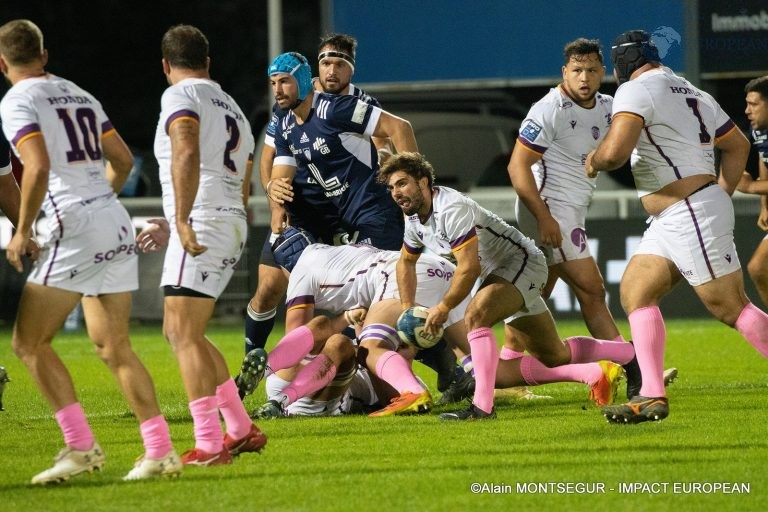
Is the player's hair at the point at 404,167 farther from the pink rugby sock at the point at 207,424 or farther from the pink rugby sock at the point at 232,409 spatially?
the pink rugby sock at the point at 207,424

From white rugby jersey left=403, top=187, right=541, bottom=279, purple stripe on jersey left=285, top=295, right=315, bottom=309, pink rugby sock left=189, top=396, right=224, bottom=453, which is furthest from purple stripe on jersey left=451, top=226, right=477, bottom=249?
pink rugby sock left=189, top=396, right=224, bottom=453

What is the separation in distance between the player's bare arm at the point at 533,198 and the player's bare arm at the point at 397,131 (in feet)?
2.70

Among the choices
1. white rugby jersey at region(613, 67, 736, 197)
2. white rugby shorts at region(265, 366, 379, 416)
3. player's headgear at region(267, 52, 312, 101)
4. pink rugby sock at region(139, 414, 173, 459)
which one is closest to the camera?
pink rugby sock at region(139, 414, 173, 459)

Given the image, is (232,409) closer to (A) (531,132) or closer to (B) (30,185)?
(B) (30,185)

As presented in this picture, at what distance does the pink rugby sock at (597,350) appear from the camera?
9023 mm

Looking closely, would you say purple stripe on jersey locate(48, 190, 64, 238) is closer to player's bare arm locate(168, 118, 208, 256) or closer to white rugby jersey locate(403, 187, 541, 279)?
player's bare arm locate(168, 118, 208, 256)

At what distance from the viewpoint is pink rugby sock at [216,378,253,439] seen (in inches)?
271

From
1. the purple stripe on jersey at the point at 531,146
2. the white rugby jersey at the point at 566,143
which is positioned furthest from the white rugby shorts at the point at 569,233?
the purple stripe on jersey at the point at 531,146

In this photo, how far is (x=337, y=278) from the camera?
30.0 feet

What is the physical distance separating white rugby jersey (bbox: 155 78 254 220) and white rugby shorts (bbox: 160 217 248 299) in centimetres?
6

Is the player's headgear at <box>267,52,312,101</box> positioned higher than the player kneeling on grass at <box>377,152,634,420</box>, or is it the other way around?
the player's headgear at <box>267,52,312,101</box>

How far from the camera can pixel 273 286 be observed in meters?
10.3

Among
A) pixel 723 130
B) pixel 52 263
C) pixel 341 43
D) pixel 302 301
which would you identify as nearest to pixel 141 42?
pixel 341 43

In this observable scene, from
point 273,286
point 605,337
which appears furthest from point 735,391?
point 273,286
